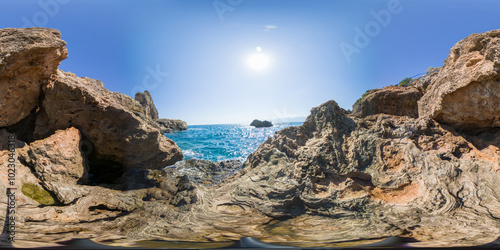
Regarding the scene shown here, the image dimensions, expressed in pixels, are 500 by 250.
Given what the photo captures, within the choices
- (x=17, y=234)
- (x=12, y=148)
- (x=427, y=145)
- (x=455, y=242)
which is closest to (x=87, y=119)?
(x=12, y=148)

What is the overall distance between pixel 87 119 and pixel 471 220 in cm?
906

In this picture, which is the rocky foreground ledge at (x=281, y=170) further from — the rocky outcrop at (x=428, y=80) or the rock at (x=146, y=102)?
the rock at (x=146, y=102)

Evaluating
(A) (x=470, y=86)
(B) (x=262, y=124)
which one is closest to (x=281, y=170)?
(A) (x=470, y=86)

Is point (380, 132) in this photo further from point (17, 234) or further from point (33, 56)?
point (33, 56)

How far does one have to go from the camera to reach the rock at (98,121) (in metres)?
5.71

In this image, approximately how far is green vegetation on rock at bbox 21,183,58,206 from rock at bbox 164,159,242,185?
14.2 feet

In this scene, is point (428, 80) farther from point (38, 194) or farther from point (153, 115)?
point (153, 115)

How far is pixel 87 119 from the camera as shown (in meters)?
6.01

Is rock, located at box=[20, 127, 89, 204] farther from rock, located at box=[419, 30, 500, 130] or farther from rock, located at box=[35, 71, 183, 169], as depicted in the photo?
rock, located at box=[419, 30, 500, 130]

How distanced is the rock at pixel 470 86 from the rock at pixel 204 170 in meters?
7.91

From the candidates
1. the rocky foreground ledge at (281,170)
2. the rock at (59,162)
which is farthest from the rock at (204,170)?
the rock at (59,162)

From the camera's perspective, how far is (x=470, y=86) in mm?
5152

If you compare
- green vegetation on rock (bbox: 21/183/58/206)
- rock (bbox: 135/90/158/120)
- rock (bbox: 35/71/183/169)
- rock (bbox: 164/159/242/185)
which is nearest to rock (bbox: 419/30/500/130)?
rock (bbox: 164/159/242/185)

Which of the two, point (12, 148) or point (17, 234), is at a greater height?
point (12, 148)
